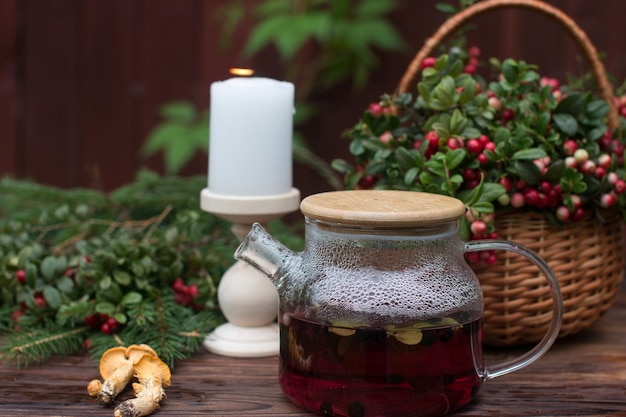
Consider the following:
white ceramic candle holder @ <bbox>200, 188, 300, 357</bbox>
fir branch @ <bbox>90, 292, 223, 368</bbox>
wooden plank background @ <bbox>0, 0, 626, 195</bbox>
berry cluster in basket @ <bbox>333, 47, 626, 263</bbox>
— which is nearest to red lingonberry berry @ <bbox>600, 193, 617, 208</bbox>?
berry cluster in basket @ <bbox>333, 47, 626, 263</bbox>

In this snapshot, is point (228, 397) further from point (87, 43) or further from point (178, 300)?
point (87, 43)

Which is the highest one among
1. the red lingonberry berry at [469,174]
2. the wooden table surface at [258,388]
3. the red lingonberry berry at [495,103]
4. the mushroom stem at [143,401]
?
the red lingonberry berry at [495,103]

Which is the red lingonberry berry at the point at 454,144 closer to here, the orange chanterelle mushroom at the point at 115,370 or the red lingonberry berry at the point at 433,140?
the red lingonberry berry at the point at 433,140

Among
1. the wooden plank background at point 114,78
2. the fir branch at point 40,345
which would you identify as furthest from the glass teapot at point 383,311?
the wooden plank background at point 114,78

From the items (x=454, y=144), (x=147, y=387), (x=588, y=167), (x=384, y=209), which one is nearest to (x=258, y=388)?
(x=147, y=387)

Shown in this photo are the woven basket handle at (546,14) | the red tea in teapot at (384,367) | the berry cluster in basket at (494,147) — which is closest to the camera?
the red tea in teapot at (384,367)

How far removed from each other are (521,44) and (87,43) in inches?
49.7

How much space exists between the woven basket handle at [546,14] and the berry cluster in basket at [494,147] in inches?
0.8

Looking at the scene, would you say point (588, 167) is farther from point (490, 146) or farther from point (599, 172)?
point (490, 146)

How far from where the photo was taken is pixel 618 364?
0.93m

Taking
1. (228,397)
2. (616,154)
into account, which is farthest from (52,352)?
(616,154)

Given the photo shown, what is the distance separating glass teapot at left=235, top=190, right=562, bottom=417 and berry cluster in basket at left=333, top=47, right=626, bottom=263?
4.2 inches

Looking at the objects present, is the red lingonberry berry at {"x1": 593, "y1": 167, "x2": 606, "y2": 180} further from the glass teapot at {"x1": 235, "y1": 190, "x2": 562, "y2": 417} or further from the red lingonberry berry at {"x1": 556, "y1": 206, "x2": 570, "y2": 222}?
the glass teapot at {"x1": 235, "y1": 190, "x2": 562, "y2": 417}

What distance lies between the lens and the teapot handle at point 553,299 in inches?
31.4
